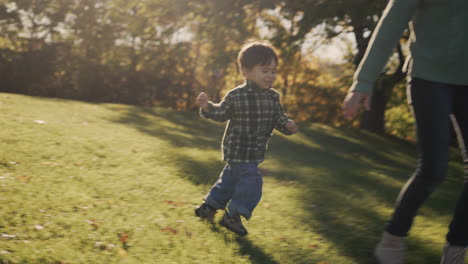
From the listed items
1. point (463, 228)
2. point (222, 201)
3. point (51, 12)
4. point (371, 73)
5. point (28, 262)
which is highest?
point (51, 12)

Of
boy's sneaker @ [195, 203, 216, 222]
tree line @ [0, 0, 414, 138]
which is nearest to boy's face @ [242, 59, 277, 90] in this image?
boy's sneaker @ [195, 203, 216, 222]

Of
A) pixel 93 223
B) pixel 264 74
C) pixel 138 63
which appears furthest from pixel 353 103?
pixel 138 63

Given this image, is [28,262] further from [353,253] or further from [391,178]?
[391,178]

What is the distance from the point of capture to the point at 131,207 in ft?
13.0

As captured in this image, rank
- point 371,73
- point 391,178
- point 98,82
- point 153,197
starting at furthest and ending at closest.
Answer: point 98,82, point 391,178, point 153,197, point 371,73

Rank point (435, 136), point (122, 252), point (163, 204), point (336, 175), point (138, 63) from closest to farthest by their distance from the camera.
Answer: point (435, 136)
point (122, 252)
point (163, 204)
point (336, 175)
point (138, 63)

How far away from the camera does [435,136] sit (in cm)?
238

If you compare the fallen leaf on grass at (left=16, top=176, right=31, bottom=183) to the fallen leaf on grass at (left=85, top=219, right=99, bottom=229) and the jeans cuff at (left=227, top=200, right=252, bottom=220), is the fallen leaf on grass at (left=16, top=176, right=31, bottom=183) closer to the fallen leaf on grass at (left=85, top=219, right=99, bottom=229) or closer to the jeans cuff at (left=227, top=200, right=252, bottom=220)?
the fallen leaf on grass at (left=85, top=219, right=99, bottom=229)

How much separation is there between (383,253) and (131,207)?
2289mm

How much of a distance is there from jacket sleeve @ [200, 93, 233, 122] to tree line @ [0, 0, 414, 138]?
7523mm

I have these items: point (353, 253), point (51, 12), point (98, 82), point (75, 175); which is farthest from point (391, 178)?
point (51, 12)

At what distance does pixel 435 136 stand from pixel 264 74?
140 centimetres

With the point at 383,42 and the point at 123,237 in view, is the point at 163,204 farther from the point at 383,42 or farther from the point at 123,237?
the point at 383,42

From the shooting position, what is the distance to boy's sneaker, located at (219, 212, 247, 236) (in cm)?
347
